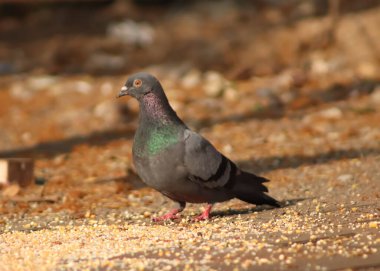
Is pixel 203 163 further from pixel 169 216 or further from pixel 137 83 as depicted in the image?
pixel 137 83

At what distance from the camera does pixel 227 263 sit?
5.38 metres

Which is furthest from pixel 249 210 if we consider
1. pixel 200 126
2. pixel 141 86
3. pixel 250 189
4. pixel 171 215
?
pixel 200 126

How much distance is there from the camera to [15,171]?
29.7 ft

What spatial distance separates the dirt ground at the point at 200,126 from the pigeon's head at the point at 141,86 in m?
0.93

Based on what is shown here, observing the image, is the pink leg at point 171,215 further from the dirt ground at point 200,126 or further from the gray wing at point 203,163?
the gray wing at point 203,163

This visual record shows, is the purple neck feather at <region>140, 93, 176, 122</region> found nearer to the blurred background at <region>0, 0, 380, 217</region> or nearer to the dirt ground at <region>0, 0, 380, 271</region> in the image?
the dirt ground at <region>0, 0, 380, 271</region>

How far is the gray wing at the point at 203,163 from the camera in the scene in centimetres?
686

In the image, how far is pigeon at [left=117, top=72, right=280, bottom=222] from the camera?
22.3 feet

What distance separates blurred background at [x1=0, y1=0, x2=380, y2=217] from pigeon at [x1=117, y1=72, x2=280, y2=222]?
4.21 feet

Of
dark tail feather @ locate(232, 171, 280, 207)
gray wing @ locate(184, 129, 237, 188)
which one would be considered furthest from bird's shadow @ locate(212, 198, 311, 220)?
gray wing @ locate(184, 129, 237, 188)

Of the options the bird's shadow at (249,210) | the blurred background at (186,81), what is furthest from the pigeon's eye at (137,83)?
the blurred background at (186,81)

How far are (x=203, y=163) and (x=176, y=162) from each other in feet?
0.72

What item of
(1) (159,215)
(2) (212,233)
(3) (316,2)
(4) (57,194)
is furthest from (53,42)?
(2) (212,233)

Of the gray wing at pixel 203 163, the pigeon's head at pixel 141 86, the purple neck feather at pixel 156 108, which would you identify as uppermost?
the pigeon's head at pixel 141 86
